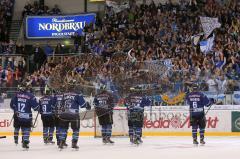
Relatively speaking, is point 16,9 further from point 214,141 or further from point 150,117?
point 214,141

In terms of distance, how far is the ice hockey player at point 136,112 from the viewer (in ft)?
59.4

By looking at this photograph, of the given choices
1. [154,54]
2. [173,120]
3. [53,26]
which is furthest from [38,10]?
[173,120]

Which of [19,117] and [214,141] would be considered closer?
[19,117]

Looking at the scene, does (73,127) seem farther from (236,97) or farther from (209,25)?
(209,25)

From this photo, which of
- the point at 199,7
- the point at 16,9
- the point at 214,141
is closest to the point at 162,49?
the point at 199,7

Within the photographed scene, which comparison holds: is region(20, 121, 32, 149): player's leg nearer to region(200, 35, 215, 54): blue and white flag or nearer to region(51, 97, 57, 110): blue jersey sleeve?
region(51, 97, 57, 110): blue jersey sleeve

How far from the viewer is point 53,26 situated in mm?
34000

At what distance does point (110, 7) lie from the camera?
1271 inches

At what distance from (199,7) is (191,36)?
223 cm

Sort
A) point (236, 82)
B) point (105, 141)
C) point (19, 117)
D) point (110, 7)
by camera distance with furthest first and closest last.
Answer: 1. point (110, 7)
2. point (236, 82)
3. point (105, 141)
4. point (19, 117)

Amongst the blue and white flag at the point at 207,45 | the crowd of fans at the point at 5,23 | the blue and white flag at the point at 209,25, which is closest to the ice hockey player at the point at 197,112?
the blue and white flag at the point at 207,45

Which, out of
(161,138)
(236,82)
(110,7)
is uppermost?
(110,7)

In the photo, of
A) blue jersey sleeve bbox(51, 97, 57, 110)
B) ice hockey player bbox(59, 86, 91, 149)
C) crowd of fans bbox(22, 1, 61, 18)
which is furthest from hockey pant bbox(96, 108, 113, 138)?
crowd of fans bbox(22, 1, 61, 18)

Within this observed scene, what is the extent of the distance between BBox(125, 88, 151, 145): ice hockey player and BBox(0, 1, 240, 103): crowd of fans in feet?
6.34
